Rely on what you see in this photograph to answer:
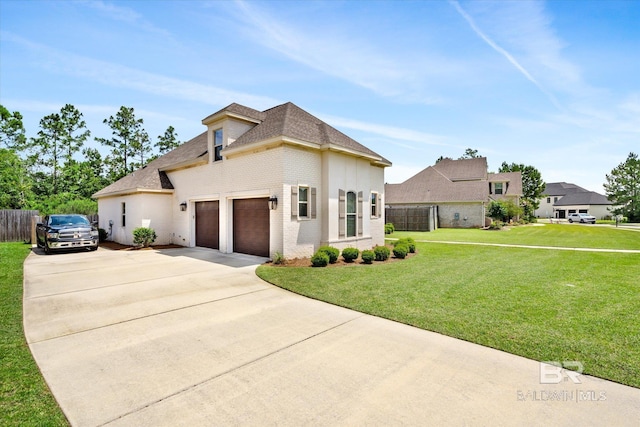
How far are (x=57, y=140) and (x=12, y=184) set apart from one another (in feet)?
26.0

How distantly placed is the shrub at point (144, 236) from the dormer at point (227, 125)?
5074 millimetres

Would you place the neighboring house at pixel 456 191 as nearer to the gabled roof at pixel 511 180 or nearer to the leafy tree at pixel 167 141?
the gabled roof at pixel 511 180

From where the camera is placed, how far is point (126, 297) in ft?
21.9

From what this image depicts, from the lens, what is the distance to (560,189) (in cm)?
6562

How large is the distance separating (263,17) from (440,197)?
26.4 meters

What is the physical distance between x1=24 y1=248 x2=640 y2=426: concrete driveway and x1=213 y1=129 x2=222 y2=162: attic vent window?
8.43m

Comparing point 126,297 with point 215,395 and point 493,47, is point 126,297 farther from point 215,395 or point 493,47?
point 493,47

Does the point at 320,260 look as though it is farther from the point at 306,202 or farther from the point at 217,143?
the point at 217,143

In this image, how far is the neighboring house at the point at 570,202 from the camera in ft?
182

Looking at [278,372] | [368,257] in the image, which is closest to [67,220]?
[368,257]

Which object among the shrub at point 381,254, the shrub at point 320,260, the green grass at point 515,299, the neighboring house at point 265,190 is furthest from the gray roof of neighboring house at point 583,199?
the shrub at point 320,260

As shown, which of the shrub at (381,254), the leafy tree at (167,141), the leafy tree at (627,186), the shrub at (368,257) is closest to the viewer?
the shrub at (368,257)

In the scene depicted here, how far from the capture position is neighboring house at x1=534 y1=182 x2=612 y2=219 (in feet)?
182

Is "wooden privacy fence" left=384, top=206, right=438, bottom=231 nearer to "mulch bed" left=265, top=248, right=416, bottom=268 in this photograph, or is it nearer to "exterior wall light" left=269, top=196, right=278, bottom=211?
"mulch bed" left=265, top=248, right=416, bottom=268
